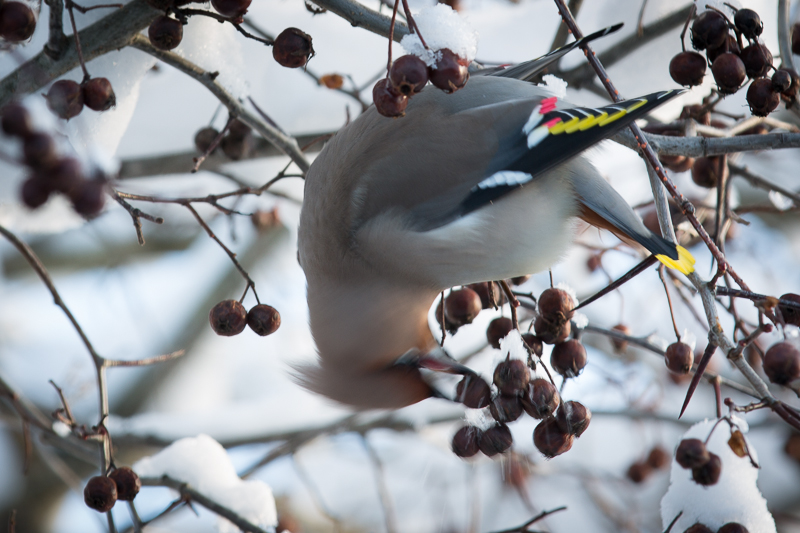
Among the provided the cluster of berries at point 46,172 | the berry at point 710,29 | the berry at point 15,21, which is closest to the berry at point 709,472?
the berry at point 710,29

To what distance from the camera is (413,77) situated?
1.49 meters

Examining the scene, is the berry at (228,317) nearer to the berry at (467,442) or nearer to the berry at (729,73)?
the berry at (467,442)

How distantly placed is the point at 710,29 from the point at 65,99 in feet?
5.03

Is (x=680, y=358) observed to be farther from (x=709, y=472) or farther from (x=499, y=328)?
(x=499, y=328)

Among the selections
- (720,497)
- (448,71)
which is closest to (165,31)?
(448,71)

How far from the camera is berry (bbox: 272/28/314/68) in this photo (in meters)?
1.72

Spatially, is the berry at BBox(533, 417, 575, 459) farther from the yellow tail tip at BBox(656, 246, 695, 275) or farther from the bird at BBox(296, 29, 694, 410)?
the yellow tail tip at BBox(656, 246, 695, 275)

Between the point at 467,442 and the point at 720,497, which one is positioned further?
the point at 720,497

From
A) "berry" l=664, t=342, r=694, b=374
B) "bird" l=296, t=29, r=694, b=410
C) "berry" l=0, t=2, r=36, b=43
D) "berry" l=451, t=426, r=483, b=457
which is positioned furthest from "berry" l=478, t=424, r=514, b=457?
"berry" l=0, t=2, r=36, b=43

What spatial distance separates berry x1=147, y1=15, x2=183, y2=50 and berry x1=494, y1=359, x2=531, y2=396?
3.51 feet

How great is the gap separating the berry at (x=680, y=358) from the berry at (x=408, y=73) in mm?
919

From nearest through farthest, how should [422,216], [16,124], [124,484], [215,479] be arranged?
[16,124], [124,484], [422,216], [215,479]

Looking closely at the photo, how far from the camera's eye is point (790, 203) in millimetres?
2377

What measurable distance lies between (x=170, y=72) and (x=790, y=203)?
7.92ft
